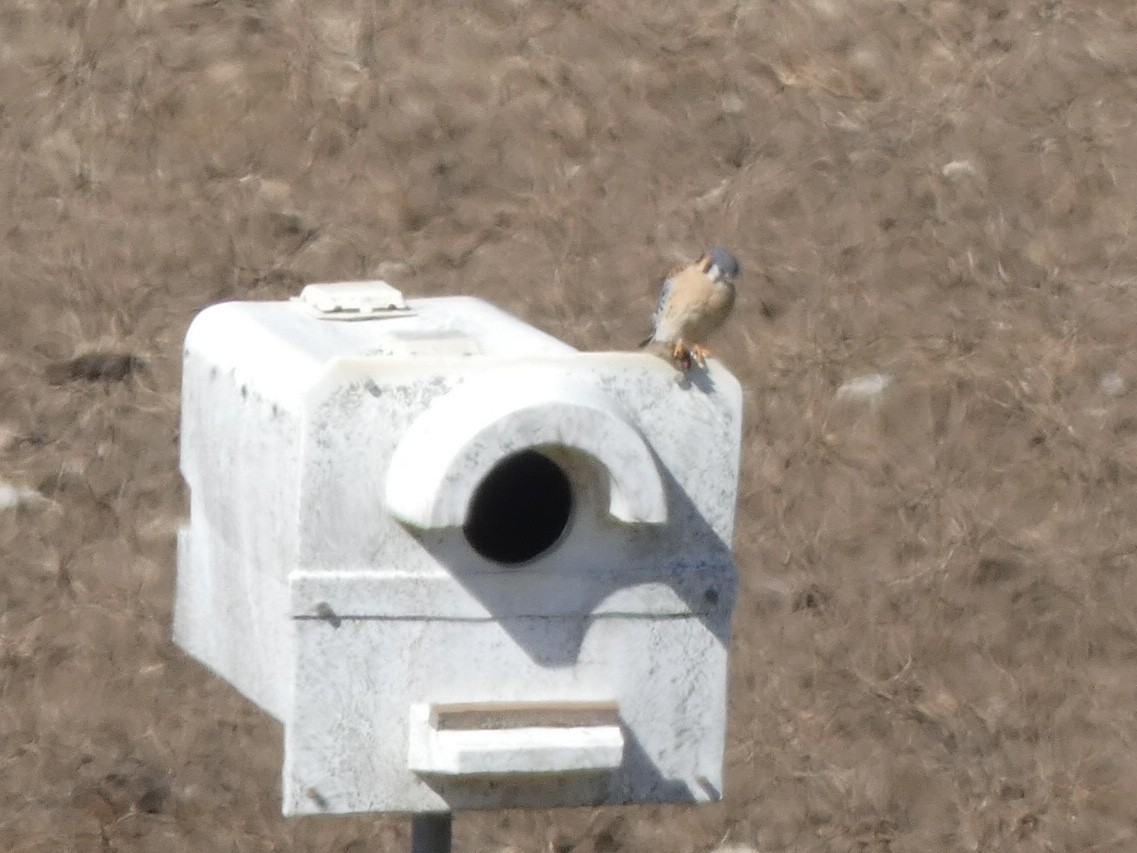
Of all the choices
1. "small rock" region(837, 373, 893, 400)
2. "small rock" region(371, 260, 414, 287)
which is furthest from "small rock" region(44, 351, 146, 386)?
"small rock" region(837, 373, 893, 400)

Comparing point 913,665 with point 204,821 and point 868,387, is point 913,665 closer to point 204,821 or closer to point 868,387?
point 868,387

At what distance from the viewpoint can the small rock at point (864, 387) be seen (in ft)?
22.4

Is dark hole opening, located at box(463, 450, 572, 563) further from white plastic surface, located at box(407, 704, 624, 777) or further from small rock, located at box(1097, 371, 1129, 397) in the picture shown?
small rock, located at box(1097, 371, 1129, 397)

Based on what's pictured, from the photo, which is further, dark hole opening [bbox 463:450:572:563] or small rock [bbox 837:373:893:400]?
small rock [bbox 837:373:893:400]

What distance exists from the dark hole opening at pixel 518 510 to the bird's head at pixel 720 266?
1.78 ft

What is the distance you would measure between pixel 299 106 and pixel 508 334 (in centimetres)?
209

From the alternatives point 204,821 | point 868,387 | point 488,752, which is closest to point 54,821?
point 204,821

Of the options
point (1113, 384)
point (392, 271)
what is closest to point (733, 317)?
point (392, 271)

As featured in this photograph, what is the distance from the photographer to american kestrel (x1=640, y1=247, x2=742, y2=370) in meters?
4.48

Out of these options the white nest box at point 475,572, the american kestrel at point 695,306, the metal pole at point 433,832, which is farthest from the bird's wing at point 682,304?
the metal pole at point 433,832

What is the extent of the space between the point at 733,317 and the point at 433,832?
2505mm

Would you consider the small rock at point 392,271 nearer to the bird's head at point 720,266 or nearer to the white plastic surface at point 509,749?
the bird's head at point 720,266

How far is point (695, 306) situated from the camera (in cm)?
470

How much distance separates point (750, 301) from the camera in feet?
22.3
